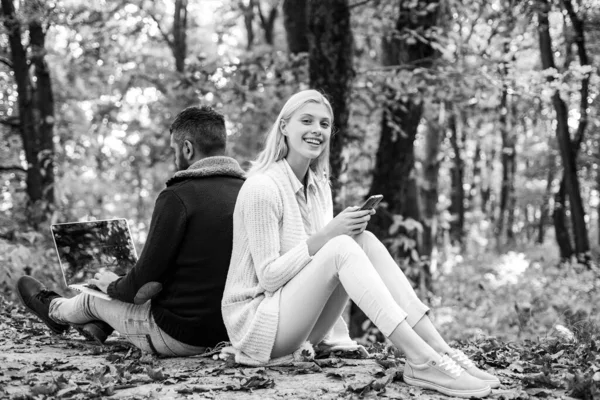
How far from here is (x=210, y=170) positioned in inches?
158

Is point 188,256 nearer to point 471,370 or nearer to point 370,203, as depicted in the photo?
point 370,203

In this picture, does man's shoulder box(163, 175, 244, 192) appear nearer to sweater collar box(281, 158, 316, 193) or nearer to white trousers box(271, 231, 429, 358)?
sweater collar box(281, 158, 316, 193)

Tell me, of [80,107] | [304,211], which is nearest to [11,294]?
[304,211]

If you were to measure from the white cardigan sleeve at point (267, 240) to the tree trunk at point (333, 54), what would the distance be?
→ 3323mm

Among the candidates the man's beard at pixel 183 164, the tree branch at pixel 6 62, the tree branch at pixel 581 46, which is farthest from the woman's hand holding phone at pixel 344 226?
the tree branch at pixel 581 46

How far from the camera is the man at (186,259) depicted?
150 inches

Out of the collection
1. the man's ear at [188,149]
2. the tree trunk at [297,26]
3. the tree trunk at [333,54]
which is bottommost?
the man's ear at [188,149]

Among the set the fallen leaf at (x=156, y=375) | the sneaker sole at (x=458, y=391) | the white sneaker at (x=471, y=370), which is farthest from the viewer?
the fallen leaf at (x=156, y=375)

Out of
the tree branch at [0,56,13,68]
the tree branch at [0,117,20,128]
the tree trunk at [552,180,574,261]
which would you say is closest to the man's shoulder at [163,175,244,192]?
the tree branch at [0,117,20,128]

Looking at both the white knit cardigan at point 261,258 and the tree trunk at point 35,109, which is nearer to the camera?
the white knit cardigan at point 261,258

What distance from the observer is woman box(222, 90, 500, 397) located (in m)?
Answer: 3.29

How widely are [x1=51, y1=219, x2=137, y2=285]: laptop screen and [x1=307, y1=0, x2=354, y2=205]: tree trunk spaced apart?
3.03 metres

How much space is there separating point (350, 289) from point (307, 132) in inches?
40.6

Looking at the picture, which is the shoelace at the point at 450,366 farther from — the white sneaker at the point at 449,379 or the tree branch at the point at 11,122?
the tree branch at the point at 11,122
